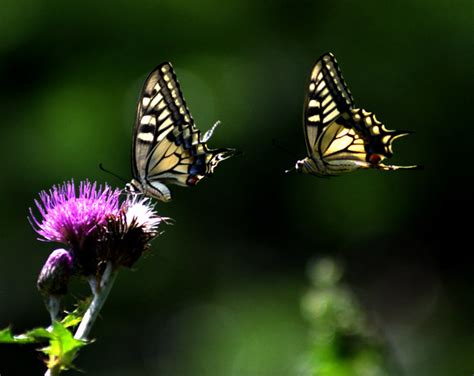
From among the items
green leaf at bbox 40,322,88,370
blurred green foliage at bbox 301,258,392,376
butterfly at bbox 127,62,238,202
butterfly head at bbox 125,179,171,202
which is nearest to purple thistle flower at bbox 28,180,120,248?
butterfly head at bbox 125,179,171,202

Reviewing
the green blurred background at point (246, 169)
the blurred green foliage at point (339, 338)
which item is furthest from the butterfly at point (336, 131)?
the green blurred background at point (246, 169)

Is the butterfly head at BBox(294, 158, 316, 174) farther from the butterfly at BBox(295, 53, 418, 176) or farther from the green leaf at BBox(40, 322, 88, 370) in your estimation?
the green leaf at BBox(40, 322, 88, 370)

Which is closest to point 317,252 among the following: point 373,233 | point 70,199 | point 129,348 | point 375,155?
point 373,233

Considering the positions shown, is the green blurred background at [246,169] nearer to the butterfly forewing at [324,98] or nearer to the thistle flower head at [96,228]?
the butterfly forewing at [324,98]

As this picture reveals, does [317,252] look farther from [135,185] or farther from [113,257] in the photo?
[113,257]

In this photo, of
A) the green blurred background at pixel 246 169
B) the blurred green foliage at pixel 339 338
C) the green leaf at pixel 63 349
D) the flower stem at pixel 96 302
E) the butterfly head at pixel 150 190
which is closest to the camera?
the green leaf at pixel 63 349

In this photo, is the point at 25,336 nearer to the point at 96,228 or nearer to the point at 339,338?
the point at 96,228
